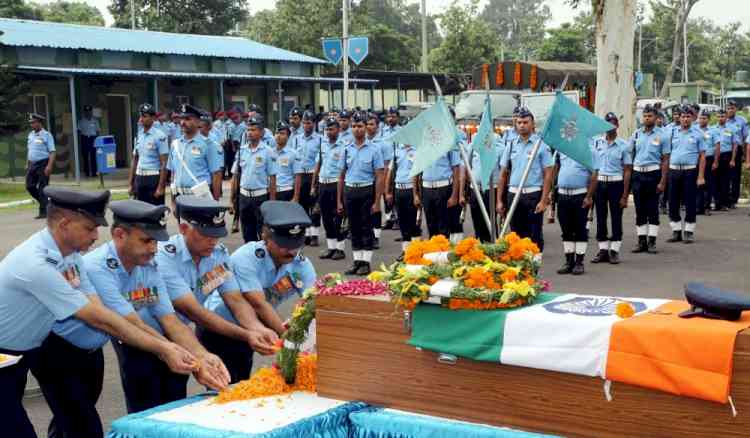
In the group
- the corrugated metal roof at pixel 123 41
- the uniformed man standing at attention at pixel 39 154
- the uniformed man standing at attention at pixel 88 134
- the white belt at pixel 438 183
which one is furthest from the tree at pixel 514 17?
the white belt at pixel 438 183

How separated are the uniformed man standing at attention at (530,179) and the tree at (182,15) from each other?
147 feet

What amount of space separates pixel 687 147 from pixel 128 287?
37.1 ft

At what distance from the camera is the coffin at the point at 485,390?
3.61 meters

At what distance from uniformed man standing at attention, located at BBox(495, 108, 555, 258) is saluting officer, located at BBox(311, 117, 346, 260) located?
2.77 meters

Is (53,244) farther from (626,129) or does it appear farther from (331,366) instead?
(626,129)

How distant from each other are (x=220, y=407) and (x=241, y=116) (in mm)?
22821

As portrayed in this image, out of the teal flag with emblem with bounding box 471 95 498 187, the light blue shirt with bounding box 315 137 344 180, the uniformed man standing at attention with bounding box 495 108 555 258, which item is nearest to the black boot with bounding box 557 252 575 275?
the uniformed man standing at attention with bounding box 495 108 555 258

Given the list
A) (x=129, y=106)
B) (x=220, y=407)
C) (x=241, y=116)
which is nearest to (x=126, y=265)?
(x=220, y=407)

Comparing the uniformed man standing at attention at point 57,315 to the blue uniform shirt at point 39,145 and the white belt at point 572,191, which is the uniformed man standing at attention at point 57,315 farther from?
the blue uniform shirt at point 39,145

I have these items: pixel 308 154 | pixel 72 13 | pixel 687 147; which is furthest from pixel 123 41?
pixel 72 13

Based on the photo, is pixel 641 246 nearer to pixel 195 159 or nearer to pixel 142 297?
pixel 195 159

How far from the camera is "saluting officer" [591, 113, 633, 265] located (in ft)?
41.2

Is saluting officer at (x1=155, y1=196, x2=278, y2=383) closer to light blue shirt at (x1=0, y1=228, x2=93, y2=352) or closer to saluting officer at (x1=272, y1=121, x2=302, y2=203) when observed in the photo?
light blue shirt at (x1=0, y1=228, x2=93, y2=352)

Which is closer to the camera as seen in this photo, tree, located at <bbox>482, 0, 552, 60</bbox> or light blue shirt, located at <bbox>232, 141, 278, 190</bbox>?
light blue shirt, located at <bbox>232, 141, 278, 190</bbox>
